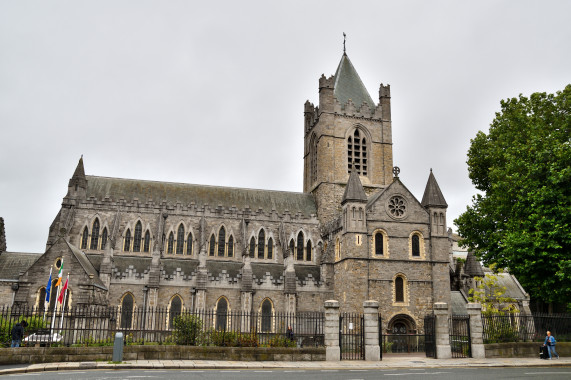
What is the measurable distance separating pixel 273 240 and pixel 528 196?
20.9 m

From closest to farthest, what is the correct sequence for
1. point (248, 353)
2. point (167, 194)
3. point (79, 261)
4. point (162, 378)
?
1. point (162, 378)
2. point (248, 353)
3. point (79, 261)
4. point (167, 194)

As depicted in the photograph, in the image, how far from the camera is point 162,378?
1470cm

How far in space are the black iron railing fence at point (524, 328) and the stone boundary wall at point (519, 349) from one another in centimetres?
82

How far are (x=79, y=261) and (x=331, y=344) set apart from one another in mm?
17801

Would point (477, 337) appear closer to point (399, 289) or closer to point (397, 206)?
point (399, 289)

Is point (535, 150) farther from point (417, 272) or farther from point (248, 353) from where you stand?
point (248, 353)

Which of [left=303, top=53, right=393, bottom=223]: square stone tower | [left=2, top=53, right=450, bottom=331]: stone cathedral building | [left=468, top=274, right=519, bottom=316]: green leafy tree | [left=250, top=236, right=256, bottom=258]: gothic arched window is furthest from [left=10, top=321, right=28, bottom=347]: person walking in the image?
[left=303, top=53, right=393, bottom=223]: square stone tower

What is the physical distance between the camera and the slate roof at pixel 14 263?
1335 inches

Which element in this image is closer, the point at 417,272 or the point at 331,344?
the point at 331,344

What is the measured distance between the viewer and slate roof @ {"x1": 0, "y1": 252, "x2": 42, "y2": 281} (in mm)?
33906

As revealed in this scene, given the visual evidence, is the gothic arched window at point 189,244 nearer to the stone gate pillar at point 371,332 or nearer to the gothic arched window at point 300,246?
the gothic arched window at point 300,246

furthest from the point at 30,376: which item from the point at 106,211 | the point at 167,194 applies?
the point at 167,194

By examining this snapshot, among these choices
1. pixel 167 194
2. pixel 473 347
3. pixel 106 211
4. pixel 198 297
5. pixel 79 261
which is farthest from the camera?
pixel 167 194

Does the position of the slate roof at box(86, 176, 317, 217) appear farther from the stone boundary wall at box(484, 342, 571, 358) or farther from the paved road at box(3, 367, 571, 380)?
the paved road at box(3, 367, 571, 380)
